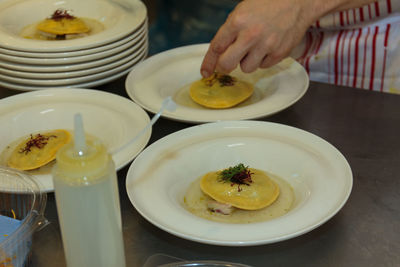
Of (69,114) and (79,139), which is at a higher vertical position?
(79,139)

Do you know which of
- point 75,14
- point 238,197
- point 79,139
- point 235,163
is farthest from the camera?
point 75,14

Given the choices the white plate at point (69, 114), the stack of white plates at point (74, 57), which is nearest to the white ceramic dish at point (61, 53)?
the stack of white plates at point (74, 57)

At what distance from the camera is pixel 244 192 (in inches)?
46.6

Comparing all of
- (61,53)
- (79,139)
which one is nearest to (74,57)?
(61,53)

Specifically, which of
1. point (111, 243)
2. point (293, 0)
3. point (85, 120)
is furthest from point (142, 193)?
point (293, 0)

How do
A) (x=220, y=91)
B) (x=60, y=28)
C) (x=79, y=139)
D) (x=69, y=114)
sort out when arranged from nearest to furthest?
(x=79, y=139), (x=69, y=114), (x=220, y=91), (x=60, y=28)

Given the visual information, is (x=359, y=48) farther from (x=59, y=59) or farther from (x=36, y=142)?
(x=36, y=142)

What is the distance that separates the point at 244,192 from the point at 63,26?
984mm

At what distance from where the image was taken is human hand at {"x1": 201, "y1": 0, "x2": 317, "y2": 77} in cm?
154

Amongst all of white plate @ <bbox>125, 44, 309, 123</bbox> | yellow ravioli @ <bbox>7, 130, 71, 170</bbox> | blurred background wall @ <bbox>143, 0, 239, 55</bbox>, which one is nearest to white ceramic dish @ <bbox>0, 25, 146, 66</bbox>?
white plate @ <bbox>125, 44, 309, 123</bbox>

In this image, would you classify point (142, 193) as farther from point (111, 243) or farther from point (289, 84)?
point (289, 84)

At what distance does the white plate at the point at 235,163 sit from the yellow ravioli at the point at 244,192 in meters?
0.06

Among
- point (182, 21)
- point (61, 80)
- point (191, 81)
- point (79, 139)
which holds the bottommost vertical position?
point (182, 21)

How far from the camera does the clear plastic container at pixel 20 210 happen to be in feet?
2.92
